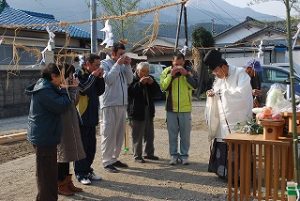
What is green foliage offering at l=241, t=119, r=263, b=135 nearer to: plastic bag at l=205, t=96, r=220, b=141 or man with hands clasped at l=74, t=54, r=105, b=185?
plastic bag at l=205, t=96, r=220, b=141

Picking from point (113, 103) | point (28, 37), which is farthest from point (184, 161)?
point (28, 37)

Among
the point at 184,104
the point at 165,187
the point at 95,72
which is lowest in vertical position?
the point at 165,187

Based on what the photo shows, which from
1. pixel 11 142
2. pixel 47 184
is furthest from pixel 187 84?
pixel 11 142

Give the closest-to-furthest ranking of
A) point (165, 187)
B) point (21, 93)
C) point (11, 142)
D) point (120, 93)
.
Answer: point (165, 187), point (120, 93), point (11, 142), point (21, 93)

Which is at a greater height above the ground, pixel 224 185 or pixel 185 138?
pixel 185 138

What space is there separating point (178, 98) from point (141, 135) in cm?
93

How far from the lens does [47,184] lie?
15.5 ft

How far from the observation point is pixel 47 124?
468cm

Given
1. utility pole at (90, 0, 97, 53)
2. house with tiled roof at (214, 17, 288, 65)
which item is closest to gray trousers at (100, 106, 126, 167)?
utility pole at (90, 0, 97, 53)

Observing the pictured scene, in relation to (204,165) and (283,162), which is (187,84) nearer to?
(204,165)

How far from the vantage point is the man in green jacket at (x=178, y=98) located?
6852 mm

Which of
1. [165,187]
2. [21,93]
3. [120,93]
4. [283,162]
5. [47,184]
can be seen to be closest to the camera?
[283,162]

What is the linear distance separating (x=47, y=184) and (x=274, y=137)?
98.1 inches

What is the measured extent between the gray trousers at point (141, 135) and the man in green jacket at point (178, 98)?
1.70ft
